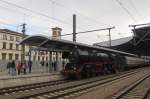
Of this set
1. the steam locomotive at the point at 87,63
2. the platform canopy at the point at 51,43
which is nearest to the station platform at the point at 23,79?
the steam locomotive at the point at 87,63

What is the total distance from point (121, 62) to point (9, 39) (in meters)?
63.2

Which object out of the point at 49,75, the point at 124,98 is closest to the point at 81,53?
the point at 49,75

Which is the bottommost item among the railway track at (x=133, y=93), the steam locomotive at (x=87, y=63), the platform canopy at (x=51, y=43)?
the railway track at (x=133, y=93)

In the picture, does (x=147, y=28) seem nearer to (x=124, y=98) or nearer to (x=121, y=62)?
(x=121, y=62)

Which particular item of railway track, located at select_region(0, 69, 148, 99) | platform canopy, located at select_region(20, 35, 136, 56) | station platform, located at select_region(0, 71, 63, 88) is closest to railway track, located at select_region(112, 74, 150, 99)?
railway track, located at select_region(0, 69, 148, 99)

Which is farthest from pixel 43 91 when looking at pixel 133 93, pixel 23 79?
pixel 23 79

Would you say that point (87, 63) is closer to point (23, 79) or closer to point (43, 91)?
point (23, 79)

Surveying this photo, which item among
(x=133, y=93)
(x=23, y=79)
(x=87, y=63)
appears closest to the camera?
(x=133, y=93)

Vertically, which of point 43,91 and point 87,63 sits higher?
point 87,63

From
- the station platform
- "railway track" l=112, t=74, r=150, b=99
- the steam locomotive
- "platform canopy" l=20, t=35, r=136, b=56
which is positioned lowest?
"railway track" l=112, t=74, r=150, b=99

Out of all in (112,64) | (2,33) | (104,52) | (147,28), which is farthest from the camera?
(2,33)

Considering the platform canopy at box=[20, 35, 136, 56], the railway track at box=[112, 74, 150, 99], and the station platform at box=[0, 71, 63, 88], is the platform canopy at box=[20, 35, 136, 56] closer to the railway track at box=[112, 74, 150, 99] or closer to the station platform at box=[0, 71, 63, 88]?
the station platform at box=[0, 71, 63, 88]

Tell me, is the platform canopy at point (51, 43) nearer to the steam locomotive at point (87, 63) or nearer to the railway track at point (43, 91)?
the steam locomotive at point (87, 63)

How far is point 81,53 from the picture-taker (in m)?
28.2
